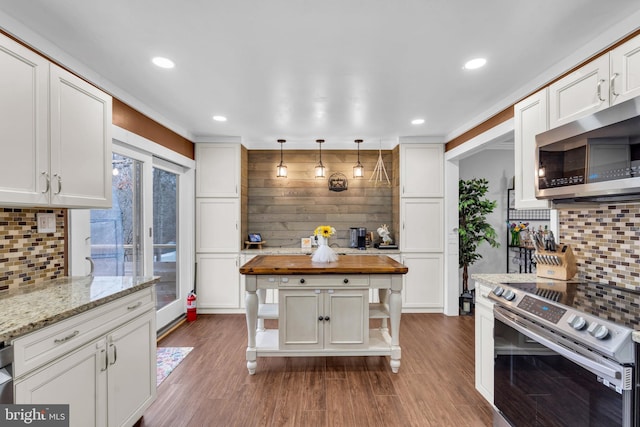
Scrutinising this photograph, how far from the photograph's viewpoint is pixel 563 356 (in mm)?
1395

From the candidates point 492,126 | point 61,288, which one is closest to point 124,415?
point 61,288

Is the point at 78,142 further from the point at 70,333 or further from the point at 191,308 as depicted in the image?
the point at 191,308

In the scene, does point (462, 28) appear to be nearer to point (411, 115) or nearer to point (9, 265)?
point (411, 115)

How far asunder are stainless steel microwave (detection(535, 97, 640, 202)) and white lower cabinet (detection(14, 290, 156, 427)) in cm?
269

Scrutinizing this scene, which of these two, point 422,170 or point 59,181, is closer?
point 59,181

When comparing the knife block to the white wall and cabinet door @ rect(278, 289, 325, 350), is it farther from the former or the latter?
the white wall

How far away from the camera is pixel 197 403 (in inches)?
88.9

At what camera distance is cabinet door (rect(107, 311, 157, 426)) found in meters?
1.66

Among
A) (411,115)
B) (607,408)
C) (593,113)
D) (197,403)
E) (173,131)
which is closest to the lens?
(607,408)

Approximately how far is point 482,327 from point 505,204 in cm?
337

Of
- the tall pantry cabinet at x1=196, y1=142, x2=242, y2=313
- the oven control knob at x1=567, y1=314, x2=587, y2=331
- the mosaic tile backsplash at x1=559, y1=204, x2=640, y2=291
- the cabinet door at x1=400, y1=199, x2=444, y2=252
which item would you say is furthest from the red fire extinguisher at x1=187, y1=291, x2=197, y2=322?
the mosaic tile backsplash at x1=559, y1=204, x2=640, y2=291

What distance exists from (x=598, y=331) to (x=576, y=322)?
0.11m

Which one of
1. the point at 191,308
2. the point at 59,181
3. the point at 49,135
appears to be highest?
the point at 49,135

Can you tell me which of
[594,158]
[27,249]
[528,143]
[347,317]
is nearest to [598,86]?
[594,158]
